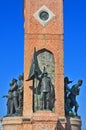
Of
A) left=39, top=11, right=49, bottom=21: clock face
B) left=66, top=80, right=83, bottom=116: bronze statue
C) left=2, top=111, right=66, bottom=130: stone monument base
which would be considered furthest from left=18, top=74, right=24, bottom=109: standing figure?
Result: left=39, top=11, right=49, bottom=21: clock face

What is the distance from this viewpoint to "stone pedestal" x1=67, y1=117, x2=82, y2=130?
919 inches

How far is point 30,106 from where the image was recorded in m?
23.4

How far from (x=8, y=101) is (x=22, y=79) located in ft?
5.20

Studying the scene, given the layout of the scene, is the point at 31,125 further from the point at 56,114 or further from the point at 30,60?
the point at 30,60

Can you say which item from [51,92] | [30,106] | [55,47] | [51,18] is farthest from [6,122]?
[51,18]

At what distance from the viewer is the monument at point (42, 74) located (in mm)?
23031

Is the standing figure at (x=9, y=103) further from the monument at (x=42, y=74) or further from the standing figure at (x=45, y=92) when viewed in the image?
the standing figure at (x=45, y=92)

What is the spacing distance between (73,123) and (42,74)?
3.38 metres

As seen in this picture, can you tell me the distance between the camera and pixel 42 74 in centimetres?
2322

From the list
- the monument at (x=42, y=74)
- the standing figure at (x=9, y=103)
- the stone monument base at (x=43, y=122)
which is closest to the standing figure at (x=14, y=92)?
the monument at (x=42, y=74)

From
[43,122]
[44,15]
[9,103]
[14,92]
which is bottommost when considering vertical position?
[43,122]

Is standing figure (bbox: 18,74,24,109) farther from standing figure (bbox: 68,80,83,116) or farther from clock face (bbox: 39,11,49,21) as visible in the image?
clock face (bbox: 39,11,49,21)

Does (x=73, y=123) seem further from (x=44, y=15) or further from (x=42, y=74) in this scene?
(x=44, y=15)

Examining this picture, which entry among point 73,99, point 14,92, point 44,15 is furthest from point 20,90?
point 44,15
